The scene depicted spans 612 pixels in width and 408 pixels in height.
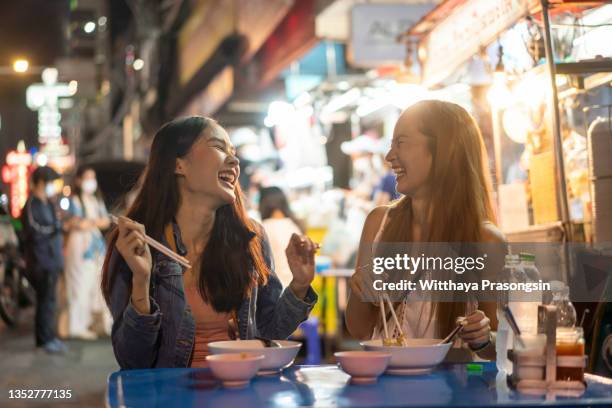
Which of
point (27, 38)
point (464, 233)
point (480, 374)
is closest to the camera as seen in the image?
point (480, 374)

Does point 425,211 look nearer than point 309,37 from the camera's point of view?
Yes

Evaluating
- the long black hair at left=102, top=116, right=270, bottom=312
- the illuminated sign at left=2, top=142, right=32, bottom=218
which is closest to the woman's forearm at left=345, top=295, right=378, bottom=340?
the long black hair at left=102, top=116, right=270, bottom=312

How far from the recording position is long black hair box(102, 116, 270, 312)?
364 centimetres

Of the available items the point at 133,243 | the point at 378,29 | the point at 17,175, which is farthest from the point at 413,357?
the point at 17,175

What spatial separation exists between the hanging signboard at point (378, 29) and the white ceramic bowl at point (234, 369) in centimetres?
824

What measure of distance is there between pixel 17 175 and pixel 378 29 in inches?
866

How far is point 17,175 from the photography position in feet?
97.4

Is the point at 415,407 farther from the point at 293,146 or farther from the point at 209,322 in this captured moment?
the point at 293,146

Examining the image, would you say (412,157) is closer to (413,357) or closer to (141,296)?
(413,357)

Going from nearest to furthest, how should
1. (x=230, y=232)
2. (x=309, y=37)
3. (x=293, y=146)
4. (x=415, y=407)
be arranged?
(x=415, y=407) → (x=230, y=232) → (x=309, y=37) → (x=293, y=146)

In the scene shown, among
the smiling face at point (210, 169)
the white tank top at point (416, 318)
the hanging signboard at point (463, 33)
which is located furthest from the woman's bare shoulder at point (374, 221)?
the hanging signboard at point (463, 33)

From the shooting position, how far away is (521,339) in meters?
2.59

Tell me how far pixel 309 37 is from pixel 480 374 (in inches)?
375

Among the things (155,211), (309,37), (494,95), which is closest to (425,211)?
(155,211)
